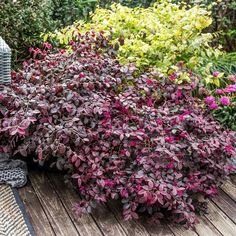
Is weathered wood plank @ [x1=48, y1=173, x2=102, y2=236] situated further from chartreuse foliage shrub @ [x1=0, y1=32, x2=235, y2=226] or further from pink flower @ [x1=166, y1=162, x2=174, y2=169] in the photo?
pink flower @ [x1=166, y1=162, x2=174, y2=169]

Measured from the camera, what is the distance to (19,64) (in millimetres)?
4191

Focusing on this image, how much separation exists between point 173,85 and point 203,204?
0.75m

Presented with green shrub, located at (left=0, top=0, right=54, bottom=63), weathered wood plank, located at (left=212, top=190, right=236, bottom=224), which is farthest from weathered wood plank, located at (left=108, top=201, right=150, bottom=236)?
green shrub, located at (left=0, top=0, right=54, bottom=63)

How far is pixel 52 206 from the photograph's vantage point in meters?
2.67

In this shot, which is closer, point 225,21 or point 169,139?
point 169,139

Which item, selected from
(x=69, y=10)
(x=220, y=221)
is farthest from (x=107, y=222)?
(x=69, y=10)

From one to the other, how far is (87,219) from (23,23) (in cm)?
206

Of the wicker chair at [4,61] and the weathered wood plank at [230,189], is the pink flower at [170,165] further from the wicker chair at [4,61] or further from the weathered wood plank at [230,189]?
the wicker chair at [4,61]

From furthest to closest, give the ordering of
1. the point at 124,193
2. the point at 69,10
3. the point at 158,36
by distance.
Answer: the point at 69,10, the point at 158,36, the point at 124,193

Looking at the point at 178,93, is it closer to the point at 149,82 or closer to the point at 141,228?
the point at 149,82

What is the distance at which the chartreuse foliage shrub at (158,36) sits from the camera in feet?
10.7

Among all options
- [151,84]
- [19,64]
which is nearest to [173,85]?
[151,84]

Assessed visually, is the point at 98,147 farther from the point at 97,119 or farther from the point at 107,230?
the point at 107,230

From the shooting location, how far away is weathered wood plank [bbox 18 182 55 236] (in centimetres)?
247
